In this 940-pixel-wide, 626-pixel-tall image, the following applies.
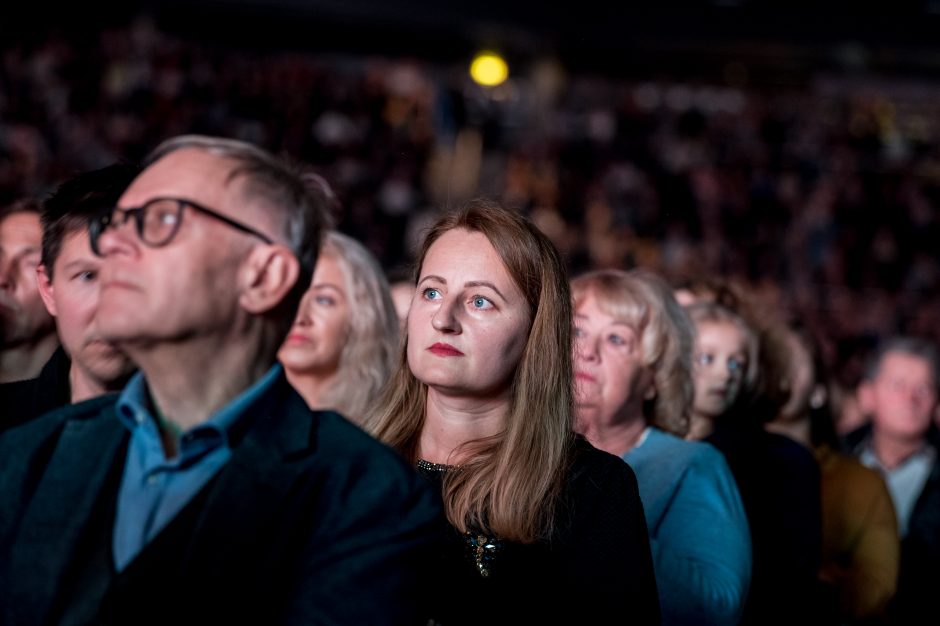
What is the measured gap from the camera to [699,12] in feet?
52.7

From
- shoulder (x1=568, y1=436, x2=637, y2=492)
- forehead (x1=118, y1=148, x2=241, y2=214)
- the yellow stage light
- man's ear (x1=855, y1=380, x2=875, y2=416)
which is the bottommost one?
man's ear (x1=855, y1=380, x2=875, y2=416)

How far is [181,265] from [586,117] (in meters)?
13.4

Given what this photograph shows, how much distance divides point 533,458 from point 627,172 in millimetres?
11743

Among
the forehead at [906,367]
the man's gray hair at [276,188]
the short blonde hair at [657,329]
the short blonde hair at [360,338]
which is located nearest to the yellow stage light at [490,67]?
the forehead at [906,367]

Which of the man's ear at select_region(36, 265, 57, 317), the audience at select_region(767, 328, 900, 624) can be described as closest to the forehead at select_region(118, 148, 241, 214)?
the man's ear at select_region(36, 265, 57, 317)

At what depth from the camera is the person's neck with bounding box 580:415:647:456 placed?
291cm

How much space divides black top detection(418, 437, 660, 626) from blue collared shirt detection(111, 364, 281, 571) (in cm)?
59

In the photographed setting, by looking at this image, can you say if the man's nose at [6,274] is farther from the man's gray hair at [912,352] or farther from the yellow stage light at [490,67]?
the yellow stage light at [490,67]

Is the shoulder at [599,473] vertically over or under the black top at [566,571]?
over

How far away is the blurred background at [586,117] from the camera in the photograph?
38.2 feet

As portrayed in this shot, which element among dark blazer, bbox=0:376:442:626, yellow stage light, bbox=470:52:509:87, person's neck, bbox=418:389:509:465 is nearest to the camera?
dark blazer, bbox=0:376:442:626

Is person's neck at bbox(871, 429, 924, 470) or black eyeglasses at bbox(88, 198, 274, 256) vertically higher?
black eyeglasses at bbox(88, 198, 274, 256)

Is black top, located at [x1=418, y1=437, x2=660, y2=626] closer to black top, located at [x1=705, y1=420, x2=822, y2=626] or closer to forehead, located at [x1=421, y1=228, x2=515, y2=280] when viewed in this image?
forehead, located at [x1=421, y1=228, x2=515, y2=280]

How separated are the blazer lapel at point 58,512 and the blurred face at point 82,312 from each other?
54 cm
